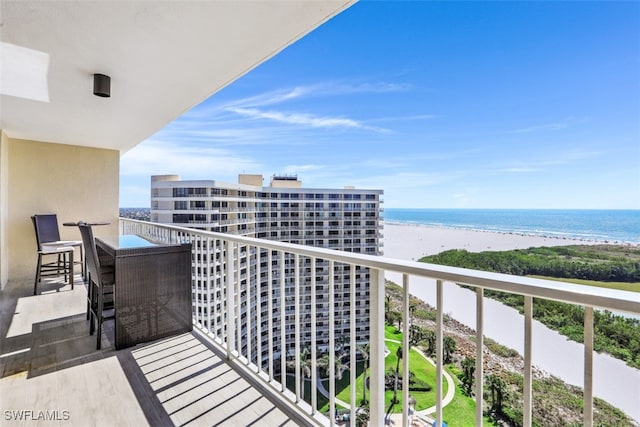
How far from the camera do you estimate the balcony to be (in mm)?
1047

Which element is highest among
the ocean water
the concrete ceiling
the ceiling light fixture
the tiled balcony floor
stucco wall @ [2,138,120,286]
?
the concrete ceiling

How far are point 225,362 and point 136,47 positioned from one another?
255cm

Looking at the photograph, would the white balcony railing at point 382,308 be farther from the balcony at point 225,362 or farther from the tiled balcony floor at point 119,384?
the tiled balcony floor at point 119,384

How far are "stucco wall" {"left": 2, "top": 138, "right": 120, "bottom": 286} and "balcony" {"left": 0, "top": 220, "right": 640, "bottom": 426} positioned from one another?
2742mm

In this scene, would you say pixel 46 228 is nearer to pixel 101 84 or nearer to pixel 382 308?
pixel 101 84

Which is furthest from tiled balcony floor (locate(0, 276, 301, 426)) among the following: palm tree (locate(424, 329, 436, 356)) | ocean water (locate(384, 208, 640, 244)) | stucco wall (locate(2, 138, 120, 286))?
ocean water (locate(384, 208, 640, 244))

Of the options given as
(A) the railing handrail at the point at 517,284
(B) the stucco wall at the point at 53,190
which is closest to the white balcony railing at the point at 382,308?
(A) the railing handrail at the point at 517,284

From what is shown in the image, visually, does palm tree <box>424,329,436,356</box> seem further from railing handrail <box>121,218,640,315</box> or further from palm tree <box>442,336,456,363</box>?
railing handrail <box>121,218,640,315</box>

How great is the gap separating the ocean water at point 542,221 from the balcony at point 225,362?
20.5 feet

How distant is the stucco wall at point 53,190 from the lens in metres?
5.25

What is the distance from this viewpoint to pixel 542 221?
48.4 feet

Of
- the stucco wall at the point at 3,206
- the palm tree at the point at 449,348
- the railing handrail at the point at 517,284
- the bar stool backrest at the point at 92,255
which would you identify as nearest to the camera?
the railing handrail at the point at 517,284

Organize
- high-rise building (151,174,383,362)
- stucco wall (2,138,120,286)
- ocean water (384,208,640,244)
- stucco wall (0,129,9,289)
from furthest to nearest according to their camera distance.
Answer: high-rise building (151,174,383,362) < ocean water (384,208,640,244) < stucco wall (2,138,120,286) < stucco wall (0,129,9,289)

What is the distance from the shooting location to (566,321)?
1054 mm
